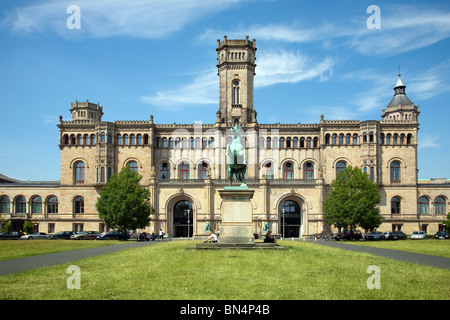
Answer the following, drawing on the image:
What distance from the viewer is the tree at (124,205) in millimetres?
63406

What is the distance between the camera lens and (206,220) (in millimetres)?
74812

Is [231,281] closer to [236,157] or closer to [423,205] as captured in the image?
[236,157]

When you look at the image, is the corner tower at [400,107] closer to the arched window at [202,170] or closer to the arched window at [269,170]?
the arched window at [269,170]

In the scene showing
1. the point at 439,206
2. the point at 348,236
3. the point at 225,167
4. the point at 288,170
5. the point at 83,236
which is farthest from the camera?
the point at 288,170

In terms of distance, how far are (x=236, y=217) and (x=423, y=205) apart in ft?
199

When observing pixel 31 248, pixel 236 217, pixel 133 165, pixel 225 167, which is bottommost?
pixel 31 248

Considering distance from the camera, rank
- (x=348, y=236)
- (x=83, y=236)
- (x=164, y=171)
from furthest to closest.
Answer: (x=164, y=171)
(x=83, y=236)
(x=348, y=236)

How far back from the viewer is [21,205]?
273 feet

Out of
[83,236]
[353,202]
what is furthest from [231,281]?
[83,236]

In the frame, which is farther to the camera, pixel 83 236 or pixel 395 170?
pixel 395 170

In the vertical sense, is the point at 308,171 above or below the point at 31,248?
above

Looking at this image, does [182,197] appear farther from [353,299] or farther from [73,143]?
[353,299]

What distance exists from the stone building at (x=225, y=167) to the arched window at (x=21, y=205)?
0.16m

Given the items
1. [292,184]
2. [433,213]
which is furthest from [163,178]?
[433,213]
